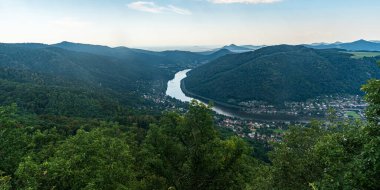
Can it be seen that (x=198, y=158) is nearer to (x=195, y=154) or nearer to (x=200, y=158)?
(x=200, y=158)

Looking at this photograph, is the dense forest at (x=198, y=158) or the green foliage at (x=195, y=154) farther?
the green foliage at (x=195, y=154)

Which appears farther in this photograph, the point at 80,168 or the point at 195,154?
the point at 195,154

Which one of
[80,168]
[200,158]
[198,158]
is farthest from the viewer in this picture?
[198,158]

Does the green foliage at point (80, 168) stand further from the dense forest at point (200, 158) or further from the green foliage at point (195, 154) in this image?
the green foliage at point (195, 154)

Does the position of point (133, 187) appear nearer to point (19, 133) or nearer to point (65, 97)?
point (19, 133)

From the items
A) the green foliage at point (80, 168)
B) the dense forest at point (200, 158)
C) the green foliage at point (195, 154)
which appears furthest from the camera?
the green foliage at point (195, 154)

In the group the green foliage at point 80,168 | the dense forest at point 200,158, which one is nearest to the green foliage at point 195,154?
the dense forest at point 200,158

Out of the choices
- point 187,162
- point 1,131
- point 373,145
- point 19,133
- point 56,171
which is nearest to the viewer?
point 373,145

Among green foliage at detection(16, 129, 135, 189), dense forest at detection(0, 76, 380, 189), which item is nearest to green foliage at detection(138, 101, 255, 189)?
dense forest at detection(0, 76, 380, 189)

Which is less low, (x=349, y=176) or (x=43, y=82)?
(x=349, y=176)

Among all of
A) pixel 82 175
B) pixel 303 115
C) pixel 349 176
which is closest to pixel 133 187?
pixel 82 175

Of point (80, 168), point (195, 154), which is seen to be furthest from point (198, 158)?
point (80, 168)
